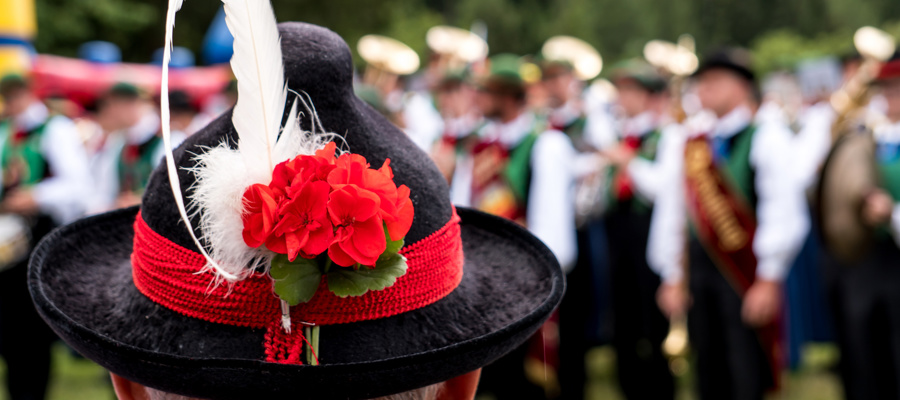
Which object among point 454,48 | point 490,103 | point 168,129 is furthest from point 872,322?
point 454,48

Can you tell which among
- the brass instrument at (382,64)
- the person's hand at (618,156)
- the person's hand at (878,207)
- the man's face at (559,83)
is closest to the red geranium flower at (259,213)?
the person's hand at (878,207)

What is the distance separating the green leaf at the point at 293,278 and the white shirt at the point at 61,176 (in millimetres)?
4532

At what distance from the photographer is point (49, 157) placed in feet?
16.3

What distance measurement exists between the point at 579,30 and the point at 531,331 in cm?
2485

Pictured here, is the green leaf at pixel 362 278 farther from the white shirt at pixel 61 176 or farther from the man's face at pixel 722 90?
the white shirt at pixel 61 176

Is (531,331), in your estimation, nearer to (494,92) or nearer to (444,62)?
(494,92)

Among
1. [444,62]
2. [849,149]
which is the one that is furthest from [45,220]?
[444,62]

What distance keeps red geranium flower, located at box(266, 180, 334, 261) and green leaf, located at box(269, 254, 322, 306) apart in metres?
0.04

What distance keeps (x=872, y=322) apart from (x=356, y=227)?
3.97 meters

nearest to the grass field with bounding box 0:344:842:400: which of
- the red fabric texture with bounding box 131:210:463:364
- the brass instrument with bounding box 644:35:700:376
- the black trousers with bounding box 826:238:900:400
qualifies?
the brass instrument with bounding box 644:35:700:376

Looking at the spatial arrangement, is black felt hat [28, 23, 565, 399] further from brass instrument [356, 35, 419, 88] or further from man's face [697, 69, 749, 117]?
brass instrument [356, 35, 419, 88]

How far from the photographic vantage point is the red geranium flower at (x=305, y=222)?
87 centimetres

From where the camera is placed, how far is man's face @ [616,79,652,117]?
20.6ft

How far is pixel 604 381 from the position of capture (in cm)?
605
